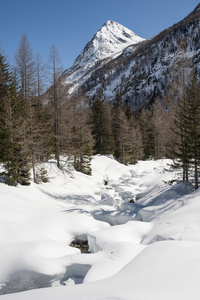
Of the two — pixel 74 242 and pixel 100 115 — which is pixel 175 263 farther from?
pixel 100 115

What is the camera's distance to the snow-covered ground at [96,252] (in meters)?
3.16

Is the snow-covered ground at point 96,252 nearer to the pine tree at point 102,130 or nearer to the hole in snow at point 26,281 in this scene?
the hole in snow at point 26,281

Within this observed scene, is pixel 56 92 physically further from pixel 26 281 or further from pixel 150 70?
pixel 150 70

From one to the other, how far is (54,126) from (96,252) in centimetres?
1772

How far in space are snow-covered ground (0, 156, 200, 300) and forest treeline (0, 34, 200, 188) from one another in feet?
8.79

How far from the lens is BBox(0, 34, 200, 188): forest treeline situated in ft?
46.6

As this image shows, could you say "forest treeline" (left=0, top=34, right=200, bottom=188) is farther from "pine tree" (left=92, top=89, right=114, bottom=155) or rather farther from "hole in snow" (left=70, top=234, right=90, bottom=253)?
"hole in snow" (left=70, top=234, right=90, bottom=253)

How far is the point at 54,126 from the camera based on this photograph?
22.5 metres

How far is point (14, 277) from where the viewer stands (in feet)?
18.1

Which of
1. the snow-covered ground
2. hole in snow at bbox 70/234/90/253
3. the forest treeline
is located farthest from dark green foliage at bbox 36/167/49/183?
hole in snow at bbox 70/234/90/253

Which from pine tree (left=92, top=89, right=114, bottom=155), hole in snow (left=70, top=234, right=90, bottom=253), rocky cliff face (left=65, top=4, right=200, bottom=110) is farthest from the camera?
rocky cliff face (left=65, top=4, right=200, bottom=110)

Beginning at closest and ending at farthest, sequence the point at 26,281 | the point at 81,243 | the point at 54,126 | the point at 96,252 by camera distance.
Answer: the point at 26,281, the point at 96,252, the point at 81,243, the point at 54,126

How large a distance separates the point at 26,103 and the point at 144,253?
1885 centimetres

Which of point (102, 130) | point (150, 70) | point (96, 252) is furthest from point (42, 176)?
point (150, 70)
